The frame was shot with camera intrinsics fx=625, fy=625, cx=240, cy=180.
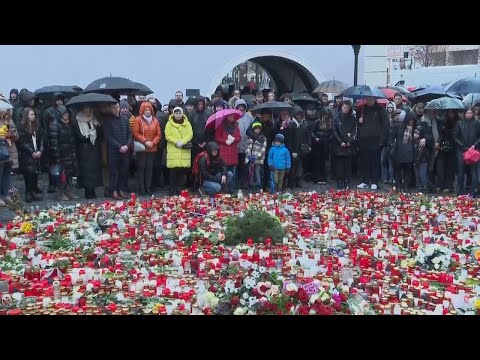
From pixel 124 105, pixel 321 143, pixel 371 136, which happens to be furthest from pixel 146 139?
pixel 371 136

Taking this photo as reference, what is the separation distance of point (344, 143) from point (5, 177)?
18.6 ft

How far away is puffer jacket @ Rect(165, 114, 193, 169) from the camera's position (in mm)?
10195

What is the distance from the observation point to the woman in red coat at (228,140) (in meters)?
10.4

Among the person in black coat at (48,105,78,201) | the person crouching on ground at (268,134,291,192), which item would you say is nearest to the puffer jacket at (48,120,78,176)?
the person in black coat at (48,105,78,201)

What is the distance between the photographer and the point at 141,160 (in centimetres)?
1028

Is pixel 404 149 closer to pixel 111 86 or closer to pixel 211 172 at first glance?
pixel 211 172

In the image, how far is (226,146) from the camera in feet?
34.3

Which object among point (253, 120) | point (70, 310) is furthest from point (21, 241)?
point (253, 120)

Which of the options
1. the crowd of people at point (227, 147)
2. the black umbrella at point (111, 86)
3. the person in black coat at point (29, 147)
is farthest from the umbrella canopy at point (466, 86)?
the person in black coat at point (29, 147)

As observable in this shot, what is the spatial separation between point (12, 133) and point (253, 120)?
3976mm

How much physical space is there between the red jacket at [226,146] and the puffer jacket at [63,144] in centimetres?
234

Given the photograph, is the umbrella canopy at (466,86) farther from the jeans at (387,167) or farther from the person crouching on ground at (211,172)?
the person crouching on ground at (211,172)

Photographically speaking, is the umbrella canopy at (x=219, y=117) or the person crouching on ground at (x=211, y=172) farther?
the umbrella canopy at (x=219, y=117)

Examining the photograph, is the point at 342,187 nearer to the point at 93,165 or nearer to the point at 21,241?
the point at 93,165
